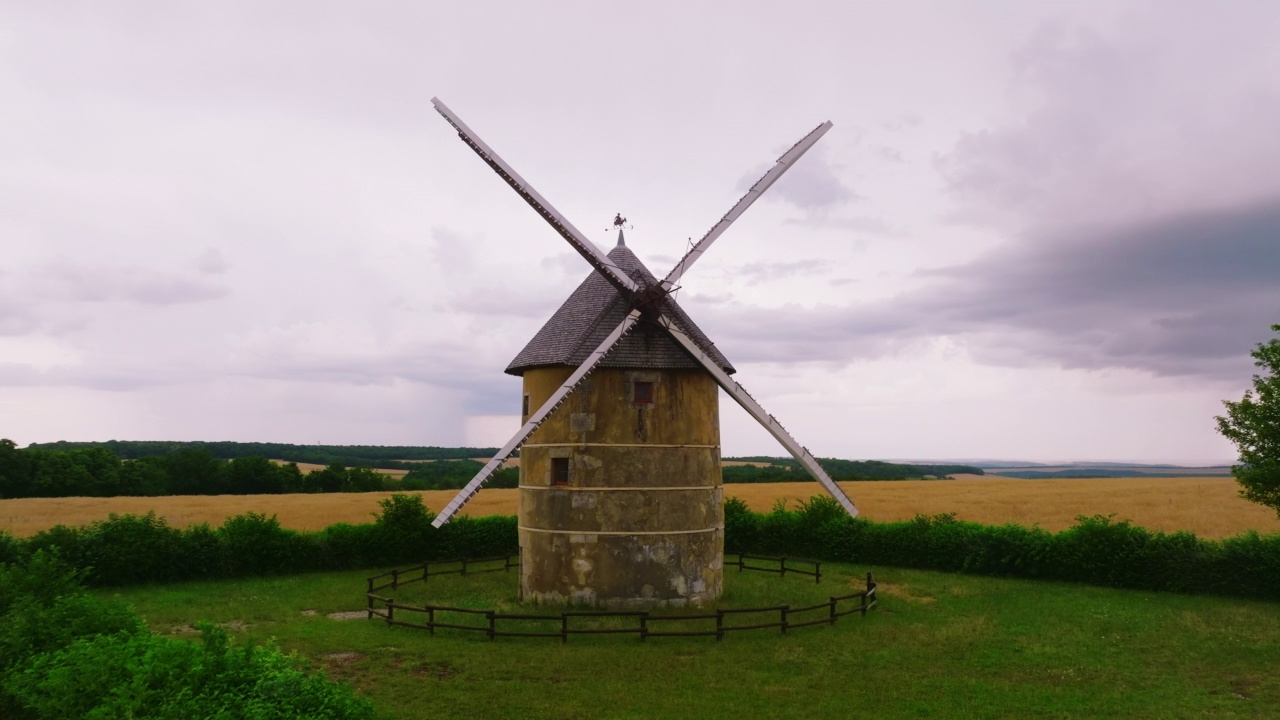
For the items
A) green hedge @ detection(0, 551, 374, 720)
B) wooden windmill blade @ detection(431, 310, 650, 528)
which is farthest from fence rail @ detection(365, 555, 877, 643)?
green hedge @ detection(0, 551, 374, 720)

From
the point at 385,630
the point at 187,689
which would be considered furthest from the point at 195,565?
the point at 187,689

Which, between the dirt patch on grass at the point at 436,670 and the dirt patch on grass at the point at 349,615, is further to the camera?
the dirt patch on grass at the point at 349,615

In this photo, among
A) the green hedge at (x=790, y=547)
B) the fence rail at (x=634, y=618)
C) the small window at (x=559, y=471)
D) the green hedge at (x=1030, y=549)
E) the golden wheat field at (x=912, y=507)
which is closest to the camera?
the fence rail at (x=634, y=618)

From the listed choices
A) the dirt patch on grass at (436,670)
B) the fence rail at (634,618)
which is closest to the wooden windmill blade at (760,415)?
the fence rail at (634,618)

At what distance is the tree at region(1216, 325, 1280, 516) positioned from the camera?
879 inches

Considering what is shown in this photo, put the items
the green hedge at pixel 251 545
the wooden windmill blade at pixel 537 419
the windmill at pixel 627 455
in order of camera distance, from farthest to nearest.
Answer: the green hedge at pixel 251 545, the windmill at pixel 627 455, the wooden windmill blade at pixel 537 419

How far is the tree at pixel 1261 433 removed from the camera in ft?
73.3

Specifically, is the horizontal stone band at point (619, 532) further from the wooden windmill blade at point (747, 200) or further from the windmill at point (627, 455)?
the wooden windmill blade at point (747, 200)

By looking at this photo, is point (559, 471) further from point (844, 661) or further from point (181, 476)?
point (181, 476)

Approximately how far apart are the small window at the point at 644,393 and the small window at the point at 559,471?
258cm

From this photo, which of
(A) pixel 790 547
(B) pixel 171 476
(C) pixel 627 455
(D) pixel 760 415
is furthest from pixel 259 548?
(B) pixel 171 476

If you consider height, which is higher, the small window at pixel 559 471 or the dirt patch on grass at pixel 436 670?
the small window at pixel 559 471

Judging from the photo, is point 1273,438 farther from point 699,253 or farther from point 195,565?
point 195,565

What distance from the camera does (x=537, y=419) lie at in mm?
19500
